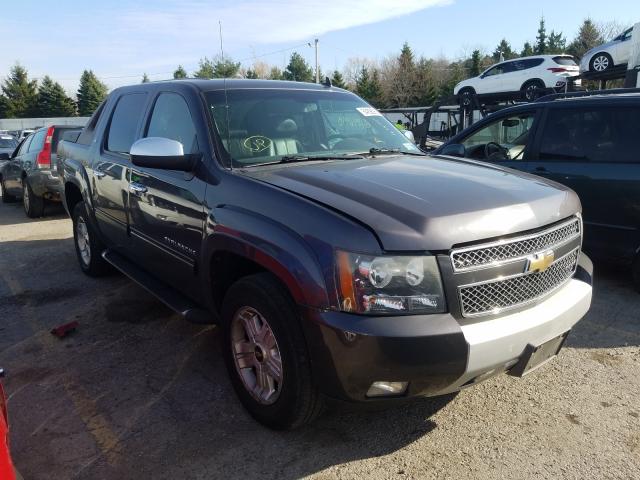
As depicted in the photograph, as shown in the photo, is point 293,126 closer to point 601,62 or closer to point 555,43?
point 601,62

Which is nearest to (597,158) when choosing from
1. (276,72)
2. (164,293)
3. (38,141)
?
(164,293)

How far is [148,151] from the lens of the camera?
3.10 meters

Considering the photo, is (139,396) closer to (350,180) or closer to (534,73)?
(350,180)

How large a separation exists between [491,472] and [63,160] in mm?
5261

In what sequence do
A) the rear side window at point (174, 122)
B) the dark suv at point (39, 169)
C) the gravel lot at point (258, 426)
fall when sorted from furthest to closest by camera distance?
the dark suv at point (39, 169)
the rear side window at point (174, 122)
the gravel lot at point (258, 426)

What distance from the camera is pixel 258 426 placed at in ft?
9.50

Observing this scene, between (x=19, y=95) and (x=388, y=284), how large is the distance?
7010cm

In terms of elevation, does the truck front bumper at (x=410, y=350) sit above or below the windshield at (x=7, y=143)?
below

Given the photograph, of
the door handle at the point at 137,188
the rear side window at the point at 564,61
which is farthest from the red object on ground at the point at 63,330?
the rear side window at the point at 564,61

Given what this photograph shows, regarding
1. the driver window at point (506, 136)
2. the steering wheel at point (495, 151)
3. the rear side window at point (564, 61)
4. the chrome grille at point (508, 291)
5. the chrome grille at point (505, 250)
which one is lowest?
the chrome grille at point (508, 291)

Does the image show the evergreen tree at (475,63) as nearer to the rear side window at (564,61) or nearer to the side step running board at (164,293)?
the rear side window at (564,61)

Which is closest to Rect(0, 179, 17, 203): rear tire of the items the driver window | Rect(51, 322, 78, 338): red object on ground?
Rect(51, 322, 78, 338): red object on ground

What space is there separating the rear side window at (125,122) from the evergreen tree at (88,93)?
2525 inches

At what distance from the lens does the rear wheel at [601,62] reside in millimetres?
15332
